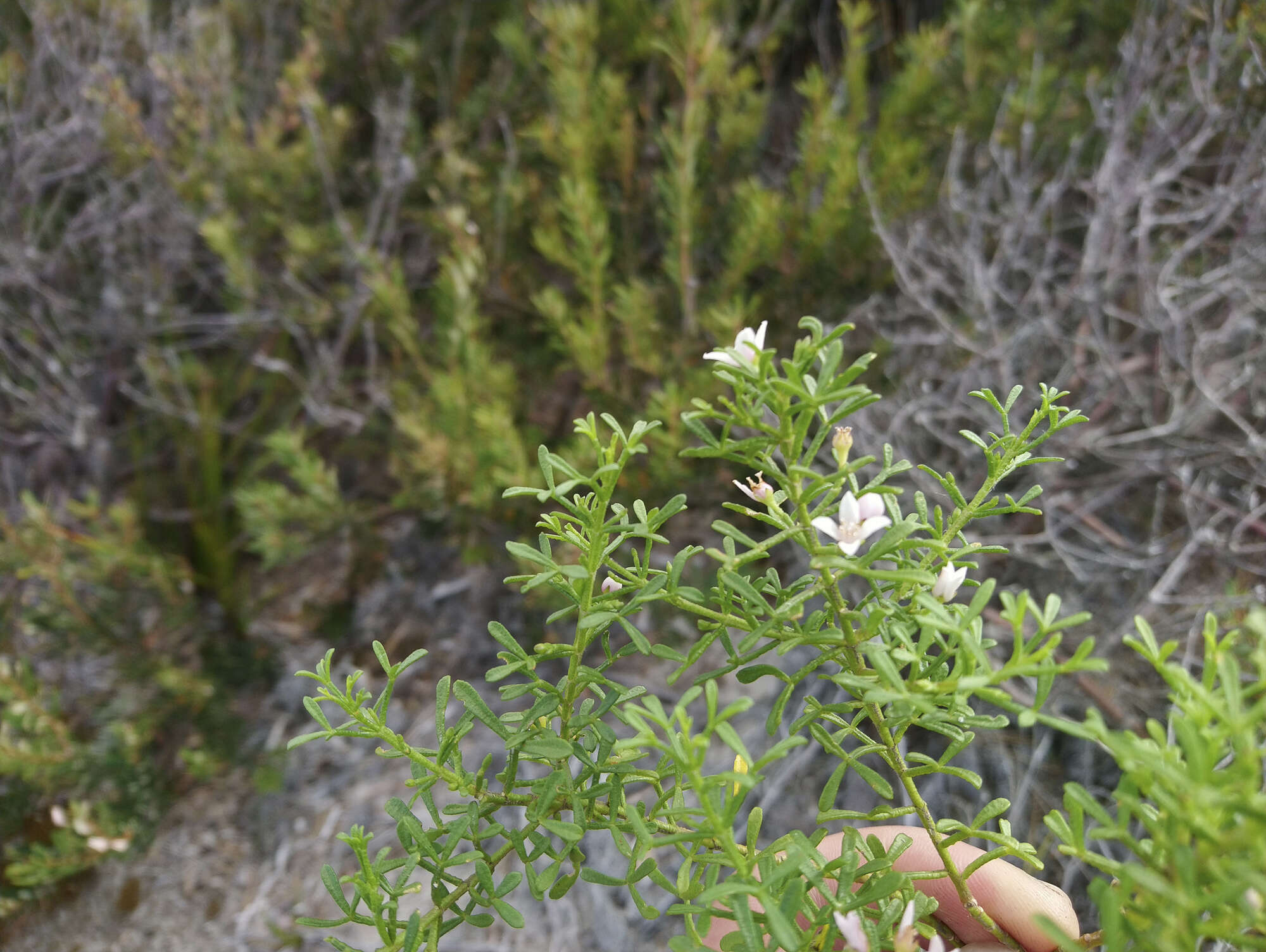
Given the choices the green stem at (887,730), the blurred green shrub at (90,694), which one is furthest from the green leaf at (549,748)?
the blurred green shrub at (90,694)

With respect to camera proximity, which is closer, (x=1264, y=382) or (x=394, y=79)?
(x=1264, y=382)

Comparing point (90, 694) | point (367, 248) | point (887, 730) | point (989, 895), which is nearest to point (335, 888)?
point (887, 730)

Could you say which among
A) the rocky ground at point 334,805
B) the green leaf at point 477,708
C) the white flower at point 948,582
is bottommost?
the rocky ground at point 334,805

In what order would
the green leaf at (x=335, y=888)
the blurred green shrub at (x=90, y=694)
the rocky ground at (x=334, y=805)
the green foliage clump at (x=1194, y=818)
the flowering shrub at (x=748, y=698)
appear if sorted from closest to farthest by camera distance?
the green foliage clump at (x=1194, y=818), the flowering shrub at (x=748, y=698), the green leaf at (x=335, y=888), the rocky ground at (x=334, y=805), the blurred green shrub at (x=90, y=694)

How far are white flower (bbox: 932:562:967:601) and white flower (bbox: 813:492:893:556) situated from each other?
3.5 inches

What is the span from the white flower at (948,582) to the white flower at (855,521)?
9cm

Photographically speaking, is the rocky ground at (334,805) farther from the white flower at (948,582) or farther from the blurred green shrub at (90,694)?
the white flower at (948,582)

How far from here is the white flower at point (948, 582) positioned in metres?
0.71

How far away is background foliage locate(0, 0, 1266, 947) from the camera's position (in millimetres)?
1782

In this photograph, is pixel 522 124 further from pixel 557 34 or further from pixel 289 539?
pixel 289 539

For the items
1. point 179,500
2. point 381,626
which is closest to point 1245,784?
point 381,626

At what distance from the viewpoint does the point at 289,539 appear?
6.49 ft

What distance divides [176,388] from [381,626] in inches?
36.9

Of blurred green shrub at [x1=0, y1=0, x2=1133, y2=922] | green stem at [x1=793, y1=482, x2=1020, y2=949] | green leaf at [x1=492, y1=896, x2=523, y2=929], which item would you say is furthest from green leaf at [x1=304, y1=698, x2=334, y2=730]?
blurred green shrub at [x1=0, y1=0, x2=1133, y2=922]
